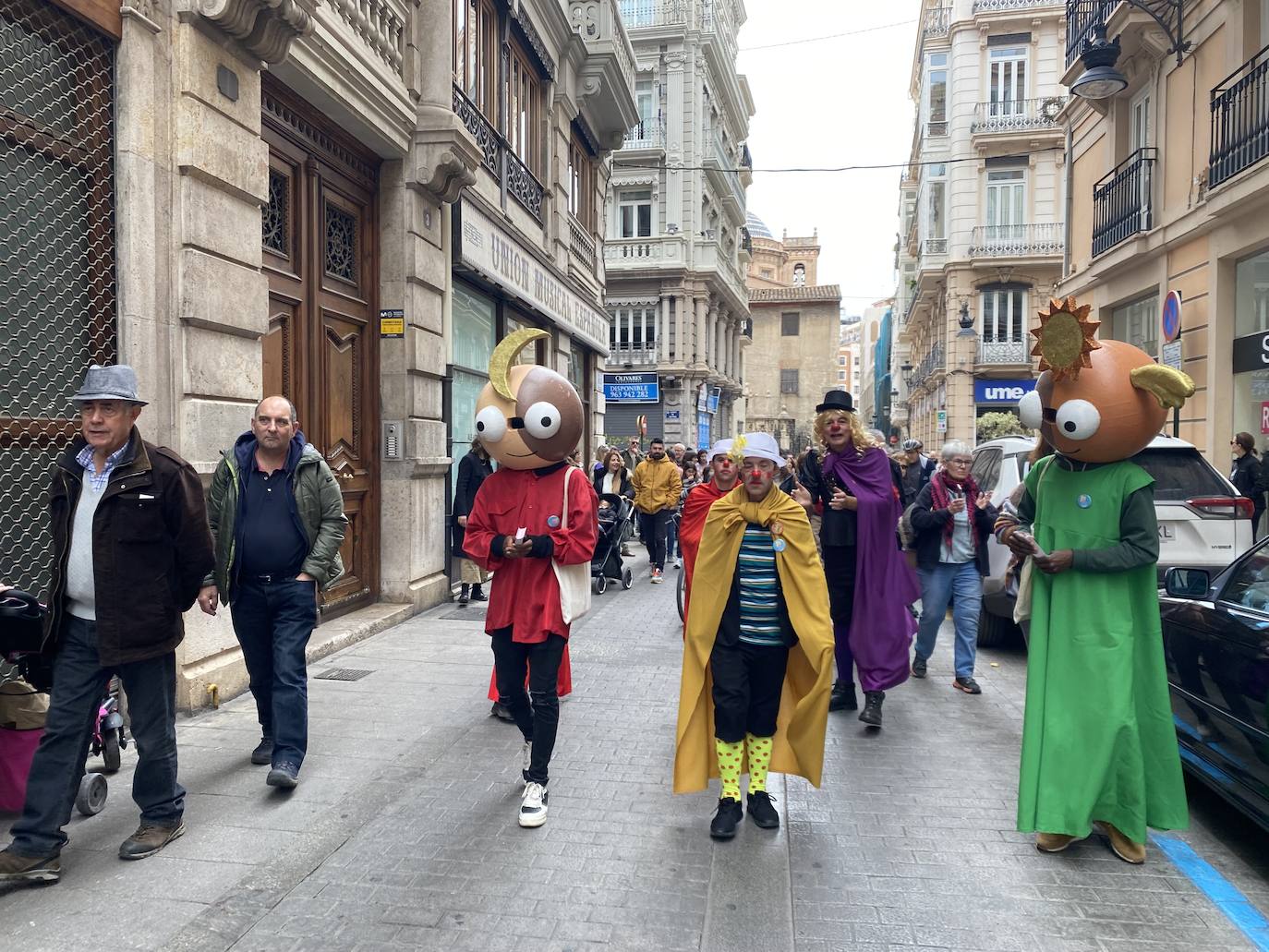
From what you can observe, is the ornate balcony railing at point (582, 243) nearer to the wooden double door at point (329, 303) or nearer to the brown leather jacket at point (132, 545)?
the wooden double door at point (329, 303)

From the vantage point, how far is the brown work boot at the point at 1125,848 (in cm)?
388

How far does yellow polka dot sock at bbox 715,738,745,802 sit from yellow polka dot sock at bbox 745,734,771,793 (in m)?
0.09

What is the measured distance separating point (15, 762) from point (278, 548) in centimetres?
137

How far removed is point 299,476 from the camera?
15.5 feet

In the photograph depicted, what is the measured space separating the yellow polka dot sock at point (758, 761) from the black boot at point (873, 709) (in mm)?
1683

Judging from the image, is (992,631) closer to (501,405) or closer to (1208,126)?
(501,405)

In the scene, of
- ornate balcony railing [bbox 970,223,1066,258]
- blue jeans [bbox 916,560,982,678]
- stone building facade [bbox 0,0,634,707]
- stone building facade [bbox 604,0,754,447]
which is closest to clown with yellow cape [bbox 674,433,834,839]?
blue jeans [bbox 916,560,982,678]

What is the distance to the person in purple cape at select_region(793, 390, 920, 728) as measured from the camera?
5773mm

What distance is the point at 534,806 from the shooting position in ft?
13.8

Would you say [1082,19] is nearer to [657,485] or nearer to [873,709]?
[657,485]

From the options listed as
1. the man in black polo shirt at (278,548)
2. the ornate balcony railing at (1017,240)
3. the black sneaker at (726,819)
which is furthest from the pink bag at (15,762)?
the ornate balcony railing at (1017,240)

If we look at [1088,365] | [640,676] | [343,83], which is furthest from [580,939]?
[343,83]

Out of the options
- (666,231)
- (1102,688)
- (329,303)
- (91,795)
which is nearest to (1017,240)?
(666,231)

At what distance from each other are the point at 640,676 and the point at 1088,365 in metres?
4.01
